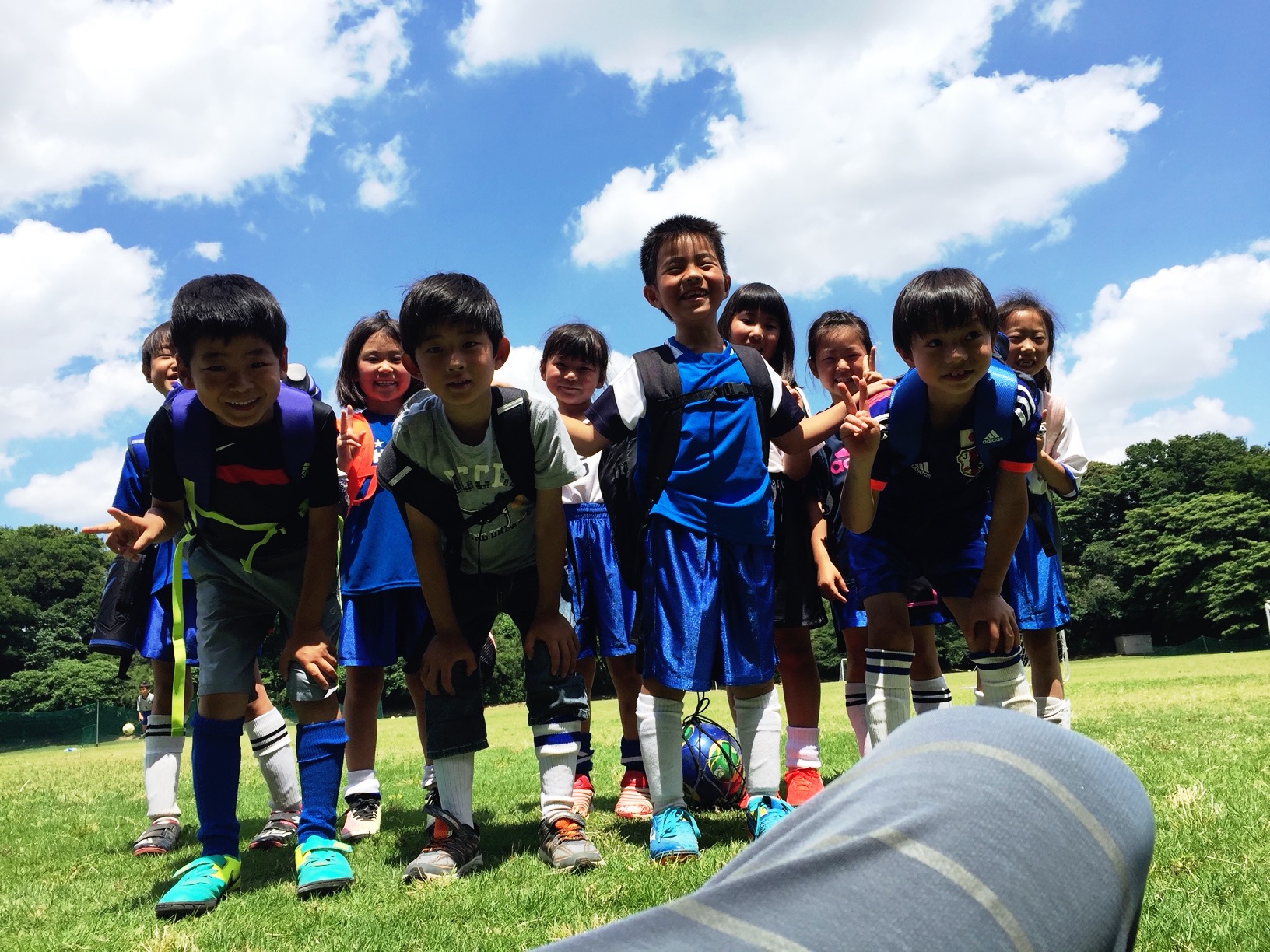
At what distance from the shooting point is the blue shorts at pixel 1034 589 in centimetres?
498

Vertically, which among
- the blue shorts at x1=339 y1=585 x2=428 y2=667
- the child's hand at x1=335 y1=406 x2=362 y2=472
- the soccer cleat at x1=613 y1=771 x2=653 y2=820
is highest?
the child's hand at x1=335 y1=406 x2=362 y2=472

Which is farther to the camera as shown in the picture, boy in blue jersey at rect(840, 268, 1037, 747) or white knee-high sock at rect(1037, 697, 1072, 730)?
white knee-high sock at rect(1037, 697, 1072, 730)

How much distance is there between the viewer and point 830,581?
192 inches

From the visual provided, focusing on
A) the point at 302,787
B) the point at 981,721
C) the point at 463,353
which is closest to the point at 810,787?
the point at 302,787

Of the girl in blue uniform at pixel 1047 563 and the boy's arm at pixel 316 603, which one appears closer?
the boy's arm at pixel 316 603

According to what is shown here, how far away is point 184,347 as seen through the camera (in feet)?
11.7

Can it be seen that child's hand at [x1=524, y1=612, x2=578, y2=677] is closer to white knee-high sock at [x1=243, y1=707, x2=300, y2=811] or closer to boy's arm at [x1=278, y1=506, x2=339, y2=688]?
boy's arm at [x1=278, y1=506, x2=339, y2=688]

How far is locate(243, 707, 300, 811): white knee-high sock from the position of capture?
14.8ft

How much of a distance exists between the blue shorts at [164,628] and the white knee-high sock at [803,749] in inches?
124

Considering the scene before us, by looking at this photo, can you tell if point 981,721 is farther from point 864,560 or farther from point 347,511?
point 347,511

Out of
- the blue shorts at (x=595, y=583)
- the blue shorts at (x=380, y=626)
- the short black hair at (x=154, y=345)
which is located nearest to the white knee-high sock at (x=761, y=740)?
the blue shorts at (x=595, y=583)

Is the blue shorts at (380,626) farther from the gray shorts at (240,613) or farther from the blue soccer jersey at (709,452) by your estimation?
the blue soccer jersey at (709,452)

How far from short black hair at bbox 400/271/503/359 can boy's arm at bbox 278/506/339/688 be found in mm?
798

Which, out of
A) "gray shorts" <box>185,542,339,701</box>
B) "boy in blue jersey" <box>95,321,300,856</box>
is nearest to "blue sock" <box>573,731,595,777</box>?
"boy in blue jersey" <box>95,321,300,856</box>
